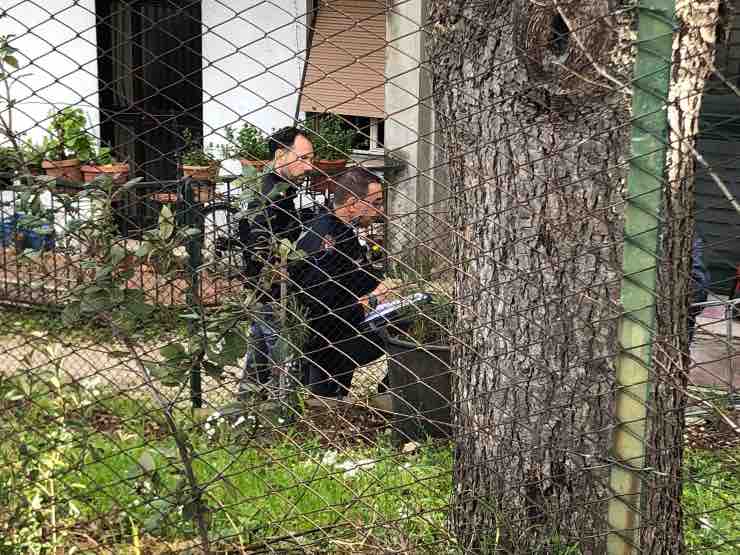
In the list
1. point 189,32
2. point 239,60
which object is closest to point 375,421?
point 239,60

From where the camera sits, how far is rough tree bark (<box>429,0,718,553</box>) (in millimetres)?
2271

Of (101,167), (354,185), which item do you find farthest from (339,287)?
(101,167)

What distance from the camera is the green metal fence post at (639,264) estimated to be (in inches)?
81.6

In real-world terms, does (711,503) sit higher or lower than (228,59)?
lower

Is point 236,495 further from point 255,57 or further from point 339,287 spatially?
point 255,57

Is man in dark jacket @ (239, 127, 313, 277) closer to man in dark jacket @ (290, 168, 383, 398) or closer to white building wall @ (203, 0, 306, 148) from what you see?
man in dark jacket @ (290, 168, 383, 398)

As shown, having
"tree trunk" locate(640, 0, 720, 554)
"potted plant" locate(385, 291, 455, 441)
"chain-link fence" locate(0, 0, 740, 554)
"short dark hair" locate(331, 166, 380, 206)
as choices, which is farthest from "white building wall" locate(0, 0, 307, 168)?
"tree trunk" locate(640, 0, 720, 554)

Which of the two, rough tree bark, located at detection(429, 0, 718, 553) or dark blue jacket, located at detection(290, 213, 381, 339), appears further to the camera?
dark blue jacket, located at detection(290, 213, 381, 339)

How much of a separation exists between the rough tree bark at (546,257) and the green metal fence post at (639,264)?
7 cm

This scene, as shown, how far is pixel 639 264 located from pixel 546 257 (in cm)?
37

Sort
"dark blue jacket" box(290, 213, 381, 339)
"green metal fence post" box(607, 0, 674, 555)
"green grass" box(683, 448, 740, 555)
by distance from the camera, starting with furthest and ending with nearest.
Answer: "dark blue jacket" box(290, 213, 381, 339) → "green grass" box(683, 448, 740, 555) → "green metal fence post" box(607, 0, 674, 555)

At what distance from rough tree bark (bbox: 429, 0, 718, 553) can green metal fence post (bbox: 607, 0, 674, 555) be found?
2.9 inches

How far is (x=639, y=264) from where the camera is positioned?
2.16 m

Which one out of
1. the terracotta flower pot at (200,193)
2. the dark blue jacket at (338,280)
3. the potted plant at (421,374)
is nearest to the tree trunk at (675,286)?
the terracotta flower pot at (200,193)
